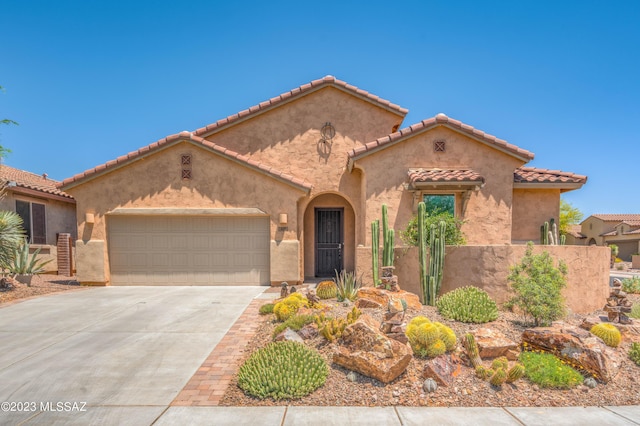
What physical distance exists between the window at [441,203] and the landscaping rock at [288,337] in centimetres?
741

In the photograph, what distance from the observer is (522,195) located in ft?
41.0

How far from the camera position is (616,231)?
3931 centimetres

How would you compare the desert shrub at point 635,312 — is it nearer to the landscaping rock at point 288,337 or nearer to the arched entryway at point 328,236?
the arched entryway at point 328,236

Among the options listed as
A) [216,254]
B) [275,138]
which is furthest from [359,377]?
[275,138]

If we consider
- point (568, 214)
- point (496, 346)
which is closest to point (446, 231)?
point (496, 346)

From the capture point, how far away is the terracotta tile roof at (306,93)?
13.6m

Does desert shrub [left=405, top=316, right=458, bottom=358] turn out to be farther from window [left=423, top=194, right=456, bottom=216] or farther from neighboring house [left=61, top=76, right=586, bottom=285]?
window [left=423, top=194, right=456, bottom=216]

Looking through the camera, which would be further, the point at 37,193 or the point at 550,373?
the point at 37,193

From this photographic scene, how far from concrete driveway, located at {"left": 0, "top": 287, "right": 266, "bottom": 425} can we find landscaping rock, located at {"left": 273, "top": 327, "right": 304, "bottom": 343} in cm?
132

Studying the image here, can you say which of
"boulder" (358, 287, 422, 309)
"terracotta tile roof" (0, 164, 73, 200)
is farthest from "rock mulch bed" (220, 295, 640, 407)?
"terracotta tile roof" (0, 164, 73, 200)

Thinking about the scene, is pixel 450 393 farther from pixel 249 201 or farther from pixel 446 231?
pixel 249 201

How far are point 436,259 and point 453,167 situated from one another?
4537 millimetres

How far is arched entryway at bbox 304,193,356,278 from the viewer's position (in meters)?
14.0

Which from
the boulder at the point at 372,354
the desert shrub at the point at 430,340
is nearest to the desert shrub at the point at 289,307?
the boulder at the point at 372,354
